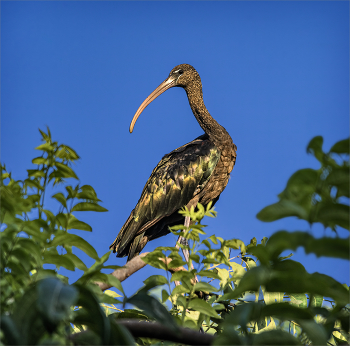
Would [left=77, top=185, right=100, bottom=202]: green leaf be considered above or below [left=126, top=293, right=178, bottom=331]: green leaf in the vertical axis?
above

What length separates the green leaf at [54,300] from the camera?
0.72m

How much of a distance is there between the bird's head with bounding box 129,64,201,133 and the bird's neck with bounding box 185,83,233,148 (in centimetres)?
14

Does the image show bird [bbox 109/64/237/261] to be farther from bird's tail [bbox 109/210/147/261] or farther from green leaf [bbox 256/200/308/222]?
green leaf [bbox 256/200/308/222]

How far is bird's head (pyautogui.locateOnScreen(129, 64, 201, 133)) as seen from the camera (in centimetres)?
851

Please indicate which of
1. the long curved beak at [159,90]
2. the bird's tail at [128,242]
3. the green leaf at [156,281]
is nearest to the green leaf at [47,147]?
the green leaf at [156,281]

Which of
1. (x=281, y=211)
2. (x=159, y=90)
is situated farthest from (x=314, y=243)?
(x=159, y=90)

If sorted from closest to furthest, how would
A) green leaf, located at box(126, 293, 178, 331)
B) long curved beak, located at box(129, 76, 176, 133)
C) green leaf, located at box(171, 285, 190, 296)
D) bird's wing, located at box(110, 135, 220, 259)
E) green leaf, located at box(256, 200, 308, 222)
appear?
green leaf, located at box(256, 200, 308, 222)
green leaf, located at box(126, 293, 178, 331)
green leaf, located at box(171, 285, 190, 296)
bird's wing, located at box(110, 135, 220, 259)
long curved beak, located at box(129, 76, 176, 133)

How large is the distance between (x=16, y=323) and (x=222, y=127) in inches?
278

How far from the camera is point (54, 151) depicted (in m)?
1.40

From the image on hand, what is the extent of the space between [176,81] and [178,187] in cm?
277

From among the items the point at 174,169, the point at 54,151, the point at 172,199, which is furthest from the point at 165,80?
the point at 54,151

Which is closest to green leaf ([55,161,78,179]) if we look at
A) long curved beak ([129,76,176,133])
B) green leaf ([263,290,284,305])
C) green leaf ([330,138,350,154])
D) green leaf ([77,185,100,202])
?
green leaf ([77,185,100,202])

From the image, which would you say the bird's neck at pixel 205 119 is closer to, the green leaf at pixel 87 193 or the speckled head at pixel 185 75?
the speckled head at pixel 185 75

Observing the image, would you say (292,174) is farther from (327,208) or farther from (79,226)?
(79,226)
